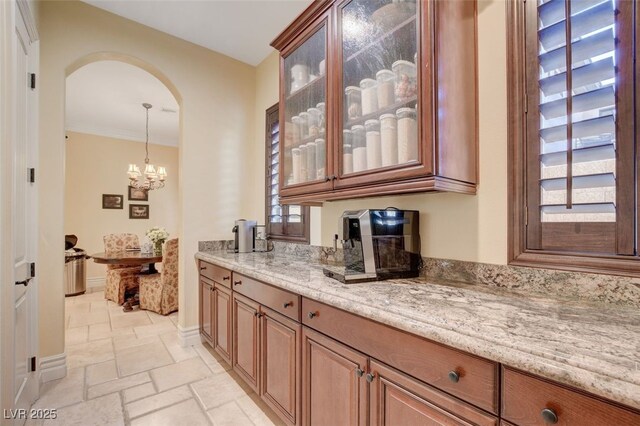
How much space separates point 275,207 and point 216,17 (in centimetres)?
180

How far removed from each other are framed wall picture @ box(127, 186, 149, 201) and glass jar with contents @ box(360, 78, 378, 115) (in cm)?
564

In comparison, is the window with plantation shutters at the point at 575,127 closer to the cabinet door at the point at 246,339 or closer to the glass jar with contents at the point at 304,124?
the glass jar with contents at the point at 304,124

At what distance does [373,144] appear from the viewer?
5.00 ft

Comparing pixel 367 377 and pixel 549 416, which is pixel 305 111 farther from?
pixel 549 416

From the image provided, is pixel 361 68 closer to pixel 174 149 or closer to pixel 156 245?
pixel 156 245

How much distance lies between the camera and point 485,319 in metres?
0.89

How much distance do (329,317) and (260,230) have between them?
1978 millimetres

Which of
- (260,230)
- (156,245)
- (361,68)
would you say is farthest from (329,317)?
(156,245)

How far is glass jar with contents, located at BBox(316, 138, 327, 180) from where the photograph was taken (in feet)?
5.99

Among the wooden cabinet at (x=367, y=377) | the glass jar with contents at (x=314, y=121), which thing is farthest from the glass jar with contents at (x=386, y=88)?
the wooden cabinet at (x=367, y=377)

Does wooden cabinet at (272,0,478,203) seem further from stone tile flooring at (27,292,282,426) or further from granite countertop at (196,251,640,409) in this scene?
stone tile flooring at (27,292,282,426)

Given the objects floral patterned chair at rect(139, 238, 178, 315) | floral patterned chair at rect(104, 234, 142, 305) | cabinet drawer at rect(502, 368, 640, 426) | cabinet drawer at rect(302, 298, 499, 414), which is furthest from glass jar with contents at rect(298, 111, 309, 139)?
floral patterned chair at rect(104, 234, 142, 305)

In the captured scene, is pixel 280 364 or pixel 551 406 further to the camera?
pixel 280 364

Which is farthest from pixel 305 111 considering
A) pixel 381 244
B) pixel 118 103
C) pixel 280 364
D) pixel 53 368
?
pixel 118 103
